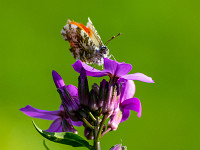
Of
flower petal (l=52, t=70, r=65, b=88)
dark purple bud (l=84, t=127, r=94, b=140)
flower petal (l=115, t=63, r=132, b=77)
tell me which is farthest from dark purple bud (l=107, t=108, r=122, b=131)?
flower petal (l=52, t=70, r=65, b=88)

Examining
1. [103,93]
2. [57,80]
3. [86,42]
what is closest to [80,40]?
[86,42]

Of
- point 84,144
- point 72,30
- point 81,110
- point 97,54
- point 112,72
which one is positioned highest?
point 72,30

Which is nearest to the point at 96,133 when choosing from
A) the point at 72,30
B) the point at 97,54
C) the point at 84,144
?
the point at 84,144

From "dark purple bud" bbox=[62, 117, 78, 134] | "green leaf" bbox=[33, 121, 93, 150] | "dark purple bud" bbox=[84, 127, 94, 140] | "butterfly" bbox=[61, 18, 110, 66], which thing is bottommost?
A: "green leaf" bbox=[33, 121, 93, 150]

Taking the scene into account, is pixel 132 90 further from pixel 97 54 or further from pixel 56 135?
pixel 56 135

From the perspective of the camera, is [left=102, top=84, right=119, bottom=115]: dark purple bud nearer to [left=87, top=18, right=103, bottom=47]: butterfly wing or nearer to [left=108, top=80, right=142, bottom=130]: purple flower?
[left=108, top=80, right=142, bottom=130]: purple flower
